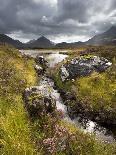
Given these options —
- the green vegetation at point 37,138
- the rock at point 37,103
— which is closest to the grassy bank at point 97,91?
the rock at point 37,103

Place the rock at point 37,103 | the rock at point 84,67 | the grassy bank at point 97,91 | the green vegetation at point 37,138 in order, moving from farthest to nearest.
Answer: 1. the rock at point 84,67
2. the grassy bank at point 97,91
3. the rock at point 37,103
4. the green vegetation at point 37,138

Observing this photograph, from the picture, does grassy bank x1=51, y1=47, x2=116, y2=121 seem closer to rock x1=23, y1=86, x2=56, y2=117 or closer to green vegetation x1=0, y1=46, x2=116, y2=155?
rock x1=23, y1=86, x2=56, y2=117

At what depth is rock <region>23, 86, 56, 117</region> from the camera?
771 inches

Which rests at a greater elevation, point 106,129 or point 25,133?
point 25,133

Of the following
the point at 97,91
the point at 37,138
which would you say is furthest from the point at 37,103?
the point at 97,91

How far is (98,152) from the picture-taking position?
1461cm

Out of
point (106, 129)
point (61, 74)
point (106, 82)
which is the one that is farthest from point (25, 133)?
point (61, 74)

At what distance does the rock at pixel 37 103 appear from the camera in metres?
19.6

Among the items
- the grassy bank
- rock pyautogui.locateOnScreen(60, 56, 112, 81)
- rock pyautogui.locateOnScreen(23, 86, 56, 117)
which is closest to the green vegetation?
rock pyautogui.locateOnScreen(23, 86, 56, 117)

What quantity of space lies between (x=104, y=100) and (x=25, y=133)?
13.3 meters

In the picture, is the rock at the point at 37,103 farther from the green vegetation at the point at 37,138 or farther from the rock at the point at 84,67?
the rock at the point at 84,67

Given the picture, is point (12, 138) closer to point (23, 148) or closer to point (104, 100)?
point (23, 148)

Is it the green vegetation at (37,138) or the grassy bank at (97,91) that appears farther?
the grassy bank at (97,91)

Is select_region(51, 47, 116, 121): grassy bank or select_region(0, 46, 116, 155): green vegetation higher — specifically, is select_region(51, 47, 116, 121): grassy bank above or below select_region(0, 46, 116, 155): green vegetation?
below
